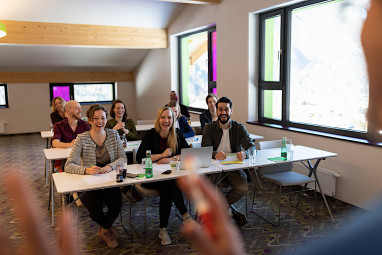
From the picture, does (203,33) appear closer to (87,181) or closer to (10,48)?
(10,48)

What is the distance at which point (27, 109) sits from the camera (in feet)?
A: 34.6

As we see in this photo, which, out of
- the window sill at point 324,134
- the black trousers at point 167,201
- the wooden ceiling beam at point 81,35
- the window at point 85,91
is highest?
the wooden ceiling beam at point 81,35

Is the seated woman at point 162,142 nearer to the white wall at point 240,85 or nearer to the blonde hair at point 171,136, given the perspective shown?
the blonde hair at point 171,136

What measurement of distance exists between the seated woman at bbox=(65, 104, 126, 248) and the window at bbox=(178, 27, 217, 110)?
4075mm

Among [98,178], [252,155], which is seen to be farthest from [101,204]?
[252,155]

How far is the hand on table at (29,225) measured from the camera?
266mm

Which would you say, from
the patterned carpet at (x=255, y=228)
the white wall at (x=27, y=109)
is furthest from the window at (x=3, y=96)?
the patterned carpet at (x=255, y=228)

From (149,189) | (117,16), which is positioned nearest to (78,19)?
(117,16)

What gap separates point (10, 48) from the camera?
872cm

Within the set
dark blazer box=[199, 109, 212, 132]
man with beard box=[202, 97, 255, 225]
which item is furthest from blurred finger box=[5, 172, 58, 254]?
dark blazer box=[199, 109, 212, 132]

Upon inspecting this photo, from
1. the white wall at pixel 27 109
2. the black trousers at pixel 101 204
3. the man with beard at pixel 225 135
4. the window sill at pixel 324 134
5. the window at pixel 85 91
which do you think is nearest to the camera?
the black trousers at pixel 101 204

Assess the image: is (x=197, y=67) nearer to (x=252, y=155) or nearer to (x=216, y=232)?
(x=252, y=155)

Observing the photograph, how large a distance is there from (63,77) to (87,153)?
8.02 m

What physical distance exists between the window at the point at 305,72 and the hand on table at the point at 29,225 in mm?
4239
